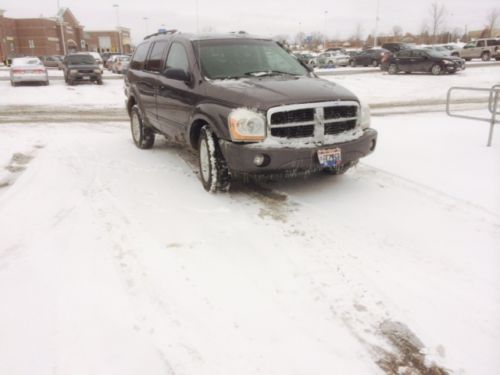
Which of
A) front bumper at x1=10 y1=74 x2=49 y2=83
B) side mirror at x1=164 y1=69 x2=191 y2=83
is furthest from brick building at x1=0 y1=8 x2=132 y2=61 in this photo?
side mirror at x1=164 y1=69 x2=191 y2=83

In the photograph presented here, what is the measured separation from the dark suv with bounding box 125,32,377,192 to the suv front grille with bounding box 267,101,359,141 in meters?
0.01

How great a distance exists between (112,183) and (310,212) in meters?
2.84

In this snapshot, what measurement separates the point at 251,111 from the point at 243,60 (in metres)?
1.58

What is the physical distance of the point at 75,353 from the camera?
108 inches

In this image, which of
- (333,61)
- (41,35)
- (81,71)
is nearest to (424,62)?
(333,61)

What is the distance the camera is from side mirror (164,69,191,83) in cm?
582

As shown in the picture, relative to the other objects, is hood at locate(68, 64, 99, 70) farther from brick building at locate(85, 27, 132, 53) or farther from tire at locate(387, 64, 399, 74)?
brick building at locate(85, 27, 132, 53)

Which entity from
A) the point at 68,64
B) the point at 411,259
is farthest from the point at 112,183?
the point at 68,64

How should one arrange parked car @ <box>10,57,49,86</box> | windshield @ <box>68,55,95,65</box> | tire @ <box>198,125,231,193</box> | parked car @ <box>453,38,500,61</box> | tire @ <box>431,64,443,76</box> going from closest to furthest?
tire @ <box>198,125,231,193</box>
parked car @ <box>10,57,49,86</box>
windshield @ <box>68,55,95,65</box>
tire @ <box>431,64,443,76</box>
parked car @ <box>453,38,500,61</box>

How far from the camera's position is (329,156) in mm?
4988

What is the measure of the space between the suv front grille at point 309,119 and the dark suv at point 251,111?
11 mm

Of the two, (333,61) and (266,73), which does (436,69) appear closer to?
(333,61)

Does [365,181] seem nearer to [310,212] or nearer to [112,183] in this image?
[310,212]

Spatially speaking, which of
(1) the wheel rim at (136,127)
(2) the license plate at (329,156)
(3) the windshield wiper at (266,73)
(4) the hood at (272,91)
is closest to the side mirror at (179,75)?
(4) the hood at (272,91)
